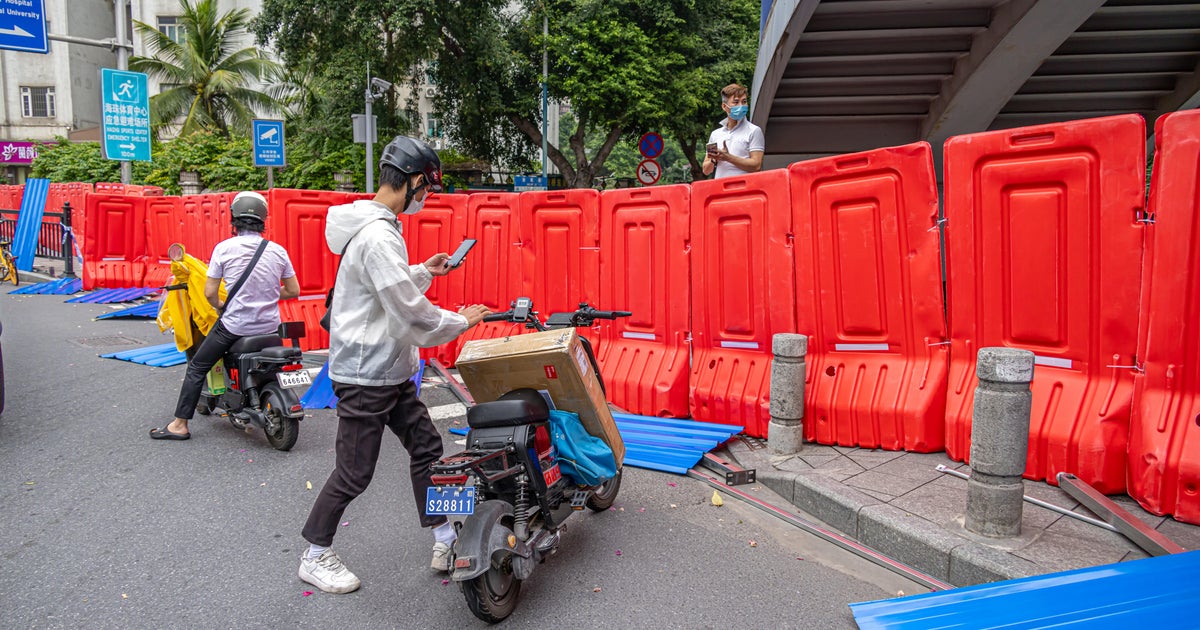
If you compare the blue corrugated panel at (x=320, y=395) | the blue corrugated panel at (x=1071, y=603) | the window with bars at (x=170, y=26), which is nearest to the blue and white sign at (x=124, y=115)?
the blue corrugated panel at (x=320, y=395)

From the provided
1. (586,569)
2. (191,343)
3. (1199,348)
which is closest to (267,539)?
→ (586,569)

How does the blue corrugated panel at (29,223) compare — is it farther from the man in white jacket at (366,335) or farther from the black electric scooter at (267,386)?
the man in white jacket at (366,335)

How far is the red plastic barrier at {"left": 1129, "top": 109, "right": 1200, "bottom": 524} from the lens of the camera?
4.04m

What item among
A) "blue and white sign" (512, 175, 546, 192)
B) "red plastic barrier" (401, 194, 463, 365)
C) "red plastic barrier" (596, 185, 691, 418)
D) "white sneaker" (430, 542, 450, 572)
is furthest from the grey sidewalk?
"blue and white sign" (512, 175, 546, 192)

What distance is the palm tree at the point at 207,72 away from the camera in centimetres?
3441

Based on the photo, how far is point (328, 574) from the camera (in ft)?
12.1

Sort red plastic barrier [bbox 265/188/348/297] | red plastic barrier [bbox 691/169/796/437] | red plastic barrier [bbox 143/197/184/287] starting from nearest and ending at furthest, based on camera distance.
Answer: red plastic barrier [bbox 691/169/796/437], red plastic barrier [bbox 265/188/348/297], red plastic barrier [bbox 143/197/184/287]

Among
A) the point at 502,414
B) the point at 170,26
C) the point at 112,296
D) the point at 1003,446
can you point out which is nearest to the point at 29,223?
the point at 112,296

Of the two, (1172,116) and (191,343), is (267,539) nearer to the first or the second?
(191,343)

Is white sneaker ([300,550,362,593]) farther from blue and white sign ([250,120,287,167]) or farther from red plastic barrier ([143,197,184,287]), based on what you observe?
blue and white sign ([250,120,287,167])

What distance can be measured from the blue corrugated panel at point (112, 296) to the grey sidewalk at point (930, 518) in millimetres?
11668

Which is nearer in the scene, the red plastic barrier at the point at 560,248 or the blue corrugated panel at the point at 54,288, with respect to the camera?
the red plastic barrier at the point at 560,248

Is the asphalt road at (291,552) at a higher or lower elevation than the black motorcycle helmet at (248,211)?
lower

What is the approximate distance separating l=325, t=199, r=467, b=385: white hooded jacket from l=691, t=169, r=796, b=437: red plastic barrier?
304 centimetres
